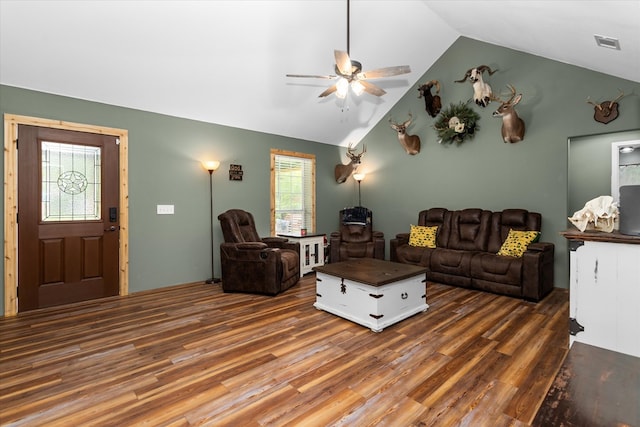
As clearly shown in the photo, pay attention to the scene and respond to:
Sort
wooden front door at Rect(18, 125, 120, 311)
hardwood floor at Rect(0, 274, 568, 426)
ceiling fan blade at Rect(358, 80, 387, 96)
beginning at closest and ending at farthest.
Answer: hardwood floor at Rect(0, 274, 568, 426) < ceiling fan blade at Rect(358, 80, 387, 96) < wooden front door at Rect(18, 125, 120, 311)

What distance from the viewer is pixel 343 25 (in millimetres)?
4121

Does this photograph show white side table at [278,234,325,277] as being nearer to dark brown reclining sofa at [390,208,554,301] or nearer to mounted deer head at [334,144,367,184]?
dark brown reclining sofa at [390,208,554,301]

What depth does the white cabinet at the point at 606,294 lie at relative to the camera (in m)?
1.94

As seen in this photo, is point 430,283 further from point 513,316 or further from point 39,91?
point 39,91

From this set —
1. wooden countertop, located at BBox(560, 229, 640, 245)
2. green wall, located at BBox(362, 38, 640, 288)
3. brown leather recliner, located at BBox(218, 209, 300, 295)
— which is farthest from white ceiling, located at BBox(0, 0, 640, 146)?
brown leather recliner, located at BBox(218, 209, 300, 295)

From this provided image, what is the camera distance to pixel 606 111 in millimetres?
3998

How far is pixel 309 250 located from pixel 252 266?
4.68ft

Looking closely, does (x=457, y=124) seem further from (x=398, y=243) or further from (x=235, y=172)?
(x=235, y=172)

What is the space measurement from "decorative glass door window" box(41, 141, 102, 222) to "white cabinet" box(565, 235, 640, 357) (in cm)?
502

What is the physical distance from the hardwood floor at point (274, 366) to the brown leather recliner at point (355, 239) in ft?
5.88

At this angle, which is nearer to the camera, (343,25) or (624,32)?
(624,32)

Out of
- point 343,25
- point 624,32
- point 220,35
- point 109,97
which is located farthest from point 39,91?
point 624,32

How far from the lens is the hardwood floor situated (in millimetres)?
1844

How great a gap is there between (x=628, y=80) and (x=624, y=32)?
1.87 metres
